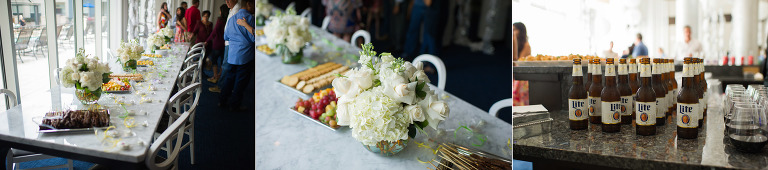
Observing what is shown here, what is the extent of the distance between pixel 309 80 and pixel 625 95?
105 centimetres

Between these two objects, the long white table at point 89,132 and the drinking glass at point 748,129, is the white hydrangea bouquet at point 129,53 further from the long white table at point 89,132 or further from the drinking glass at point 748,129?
the drinking glass at point 748,129

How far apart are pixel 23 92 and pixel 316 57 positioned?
4.12 feet

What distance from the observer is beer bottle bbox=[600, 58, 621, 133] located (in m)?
1.36

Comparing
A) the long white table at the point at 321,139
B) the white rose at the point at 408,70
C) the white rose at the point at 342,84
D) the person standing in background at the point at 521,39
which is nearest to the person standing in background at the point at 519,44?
the person standing in background at the point at 521,39

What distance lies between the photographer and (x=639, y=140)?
4.40 feet

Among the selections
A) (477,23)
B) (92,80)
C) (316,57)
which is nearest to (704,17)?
(477,23)

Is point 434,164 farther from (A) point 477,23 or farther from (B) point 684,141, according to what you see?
(A) point 477,23

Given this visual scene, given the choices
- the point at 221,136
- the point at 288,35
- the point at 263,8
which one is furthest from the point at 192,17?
the point at 263,8

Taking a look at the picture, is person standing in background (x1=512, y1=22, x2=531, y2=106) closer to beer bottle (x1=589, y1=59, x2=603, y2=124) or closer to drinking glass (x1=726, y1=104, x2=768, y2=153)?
beer bottle (x1=589, y1=59, x2=603, y2=124)

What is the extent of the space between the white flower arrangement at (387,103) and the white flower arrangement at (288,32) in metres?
0.91

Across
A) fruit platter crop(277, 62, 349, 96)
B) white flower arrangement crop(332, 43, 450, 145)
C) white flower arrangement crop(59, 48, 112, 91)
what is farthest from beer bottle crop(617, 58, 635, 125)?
white flower arrangement crop(59, 48, 112, 91)

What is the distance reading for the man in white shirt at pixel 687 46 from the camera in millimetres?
5188

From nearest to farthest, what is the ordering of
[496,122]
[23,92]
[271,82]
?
[23,92]
[496,122]
[271,82]

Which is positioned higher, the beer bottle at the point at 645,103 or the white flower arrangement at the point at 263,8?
the white flower arrangement at the point at 263,8
